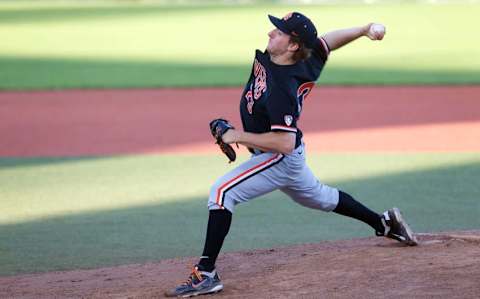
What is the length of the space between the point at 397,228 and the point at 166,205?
281 centimetres

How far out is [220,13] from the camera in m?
34.0

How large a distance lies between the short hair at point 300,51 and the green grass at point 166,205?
1.98 metres


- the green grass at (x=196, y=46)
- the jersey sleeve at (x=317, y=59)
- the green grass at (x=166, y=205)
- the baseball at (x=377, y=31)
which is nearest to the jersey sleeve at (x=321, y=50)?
the jersey sleeve at (x=317, y=59)

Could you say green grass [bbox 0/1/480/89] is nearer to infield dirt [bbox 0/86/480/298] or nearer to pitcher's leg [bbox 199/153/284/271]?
infield dirt [bbox 0/86/480/298]

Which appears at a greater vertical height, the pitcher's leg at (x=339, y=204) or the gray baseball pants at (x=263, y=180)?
the gray baseball pants at (x=263, y=180)

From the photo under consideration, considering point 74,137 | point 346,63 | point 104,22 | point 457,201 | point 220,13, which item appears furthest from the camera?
point 220,13

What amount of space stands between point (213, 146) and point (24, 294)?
5.91 metres

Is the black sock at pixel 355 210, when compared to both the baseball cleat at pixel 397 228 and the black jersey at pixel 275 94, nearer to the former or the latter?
the baseball cleat at pixel 397 228

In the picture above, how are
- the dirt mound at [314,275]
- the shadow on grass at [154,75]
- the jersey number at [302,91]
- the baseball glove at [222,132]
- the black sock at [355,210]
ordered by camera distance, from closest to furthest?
the dirt mound at [314,275] < the baseball glove at [222,132] < the jersey number at [302,91] < the black sock at [355,210] < the shadow on grass at [154,75]

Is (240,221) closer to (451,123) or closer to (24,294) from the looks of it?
(24,294)

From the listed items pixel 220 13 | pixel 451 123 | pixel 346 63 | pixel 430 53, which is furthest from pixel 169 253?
pixel 220 13

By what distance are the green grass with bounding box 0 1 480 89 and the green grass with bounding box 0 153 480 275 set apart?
612cm

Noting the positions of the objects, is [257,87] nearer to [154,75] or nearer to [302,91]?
[302,91]

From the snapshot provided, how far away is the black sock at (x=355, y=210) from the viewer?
6.15 metres
